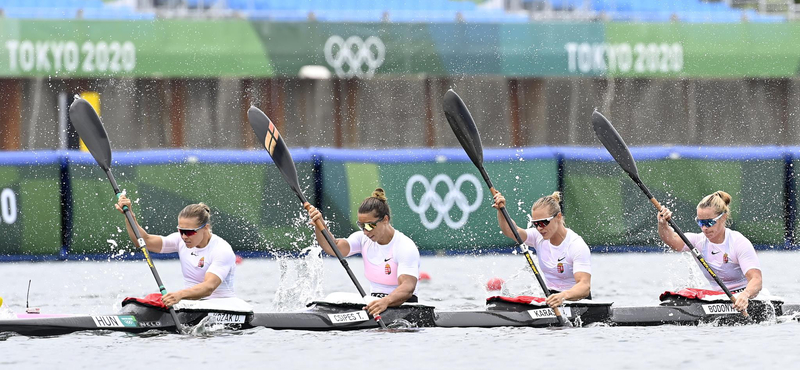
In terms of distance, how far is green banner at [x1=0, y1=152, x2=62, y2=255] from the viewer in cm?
1549

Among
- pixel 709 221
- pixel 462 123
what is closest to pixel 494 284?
pixel 462 123

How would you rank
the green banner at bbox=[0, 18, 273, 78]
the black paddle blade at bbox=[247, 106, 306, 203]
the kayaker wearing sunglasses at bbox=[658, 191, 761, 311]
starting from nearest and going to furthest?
the kayaker wearing sunglasses at bbox=[658, 191, 761, 311]
the black paddle blade at bbox=[247, 106, 306, 203]
the green banner at bbox=[0, 18, 273, 78]

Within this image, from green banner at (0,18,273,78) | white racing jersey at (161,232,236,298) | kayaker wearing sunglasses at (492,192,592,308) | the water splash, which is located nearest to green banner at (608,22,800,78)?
green banner at (0,18,273,78)

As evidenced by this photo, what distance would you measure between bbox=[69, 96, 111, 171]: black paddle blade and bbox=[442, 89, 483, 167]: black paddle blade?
2897mm

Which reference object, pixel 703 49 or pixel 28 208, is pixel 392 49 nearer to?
pixel 703 49

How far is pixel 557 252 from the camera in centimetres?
1035

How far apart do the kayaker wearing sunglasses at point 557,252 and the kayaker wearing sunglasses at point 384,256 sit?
81 cm

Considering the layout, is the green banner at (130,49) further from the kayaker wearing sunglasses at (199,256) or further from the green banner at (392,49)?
the kayaker wearing sunglasses at (199,256)

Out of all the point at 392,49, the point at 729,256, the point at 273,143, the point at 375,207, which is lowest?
the point at 729,256

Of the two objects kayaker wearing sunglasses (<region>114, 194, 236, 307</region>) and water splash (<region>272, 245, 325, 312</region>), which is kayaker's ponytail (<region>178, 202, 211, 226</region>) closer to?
kayaker wearing sunglasses (<region>114, 194, 236, 307</region>)

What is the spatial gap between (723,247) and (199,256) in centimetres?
422

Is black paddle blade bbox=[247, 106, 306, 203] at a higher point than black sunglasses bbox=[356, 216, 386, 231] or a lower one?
higher

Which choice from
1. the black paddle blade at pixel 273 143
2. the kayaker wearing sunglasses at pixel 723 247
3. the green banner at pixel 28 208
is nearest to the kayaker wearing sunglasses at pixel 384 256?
the black paddle blade at pixel 273 143

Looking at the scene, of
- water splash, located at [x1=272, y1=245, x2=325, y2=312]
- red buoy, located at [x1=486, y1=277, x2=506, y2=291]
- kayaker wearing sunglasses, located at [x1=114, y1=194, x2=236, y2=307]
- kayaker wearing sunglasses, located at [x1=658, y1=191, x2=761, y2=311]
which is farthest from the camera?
red buoy, located at [x1=486, y1=277, x2=506, y2=291]
